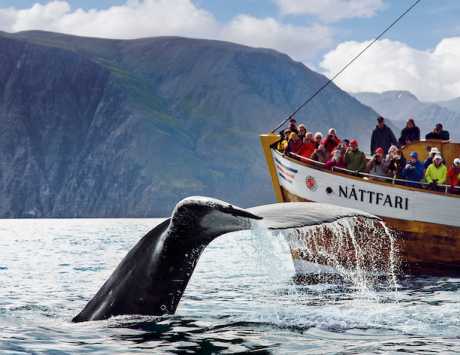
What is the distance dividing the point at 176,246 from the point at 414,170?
10.9m

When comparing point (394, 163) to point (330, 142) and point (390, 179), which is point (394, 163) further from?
point (330, 142)

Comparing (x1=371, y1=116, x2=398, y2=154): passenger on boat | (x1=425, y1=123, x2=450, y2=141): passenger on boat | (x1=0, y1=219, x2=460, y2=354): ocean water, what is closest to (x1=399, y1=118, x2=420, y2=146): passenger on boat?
(x1=371, y1=116, x2=398, y2=154): passenger on boat

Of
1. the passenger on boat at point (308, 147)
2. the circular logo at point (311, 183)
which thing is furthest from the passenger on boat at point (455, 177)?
the passenger on boat at point (308, 147)

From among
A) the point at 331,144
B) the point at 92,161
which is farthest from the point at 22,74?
the point at 331,144

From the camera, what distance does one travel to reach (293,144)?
55.4 ft

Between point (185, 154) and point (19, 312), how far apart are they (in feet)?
556

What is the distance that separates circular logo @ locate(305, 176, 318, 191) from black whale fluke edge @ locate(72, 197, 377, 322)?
33.8 ft

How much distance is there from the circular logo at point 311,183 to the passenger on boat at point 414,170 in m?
1.96

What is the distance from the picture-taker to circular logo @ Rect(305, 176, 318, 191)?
1633 cm

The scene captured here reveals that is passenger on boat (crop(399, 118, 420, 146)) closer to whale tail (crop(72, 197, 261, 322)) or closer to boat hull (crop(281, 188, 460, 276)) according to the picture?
boat hull (crop(281, 188, 460, 276))

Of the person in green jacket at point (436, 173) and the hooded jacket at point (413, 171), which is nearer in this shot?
the person in green jacket at point (436, 173)

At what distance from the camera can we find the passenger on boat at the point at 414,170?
15.4 meters

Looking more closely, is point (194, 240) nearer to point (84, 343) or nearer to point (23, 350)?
point (84, 343)

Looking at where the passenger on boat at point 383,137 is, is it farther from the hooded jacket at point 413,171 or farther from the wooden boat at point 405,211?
the hooded jacket at point 413,171
